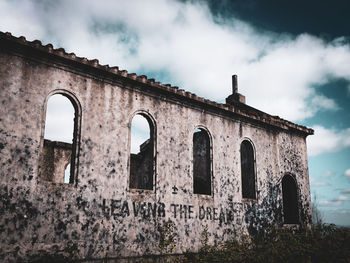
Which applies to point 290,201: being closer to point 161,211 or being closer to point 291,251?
point 291,251

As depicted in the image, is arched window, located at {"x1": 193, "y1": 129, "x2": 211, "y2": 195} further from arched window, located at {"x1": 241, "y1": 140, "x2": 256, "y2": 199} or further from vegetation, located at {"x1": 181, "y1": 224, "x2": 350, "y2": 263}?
vegetation, located at {"x1": 181, "y1": 224, "x2": 350, "y2": 263}

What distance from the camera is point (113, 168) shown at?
23.7 feet

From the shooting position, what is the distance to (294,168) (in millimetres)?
12547

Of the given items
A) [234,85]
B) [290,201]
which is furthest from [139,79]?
[290,201]

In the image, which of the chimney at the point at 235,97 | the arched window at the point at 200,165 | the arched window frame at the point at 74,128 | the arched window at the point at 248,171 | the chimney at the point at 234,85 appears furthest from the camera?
the chimney at the point at 234,85

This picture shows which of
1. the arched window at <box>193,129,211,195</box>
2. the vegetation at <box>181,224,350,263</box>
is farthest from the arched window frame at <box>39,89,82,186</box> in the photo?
the arched window at <box>193,129,211,195</box>

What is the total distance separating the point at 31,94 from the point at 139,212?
3703mm

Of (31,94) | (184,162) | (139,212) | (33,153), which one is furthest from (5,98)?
(184,162)

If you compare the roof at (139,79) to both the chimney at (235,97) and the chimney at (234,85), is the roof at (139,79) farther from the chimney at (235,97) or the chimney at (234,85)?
the chimney at (234,85)

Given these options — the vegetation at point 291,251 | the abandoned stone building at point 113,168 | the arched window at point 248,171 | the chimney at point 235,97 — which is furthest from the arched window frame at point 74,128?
the chimney at point 235,97

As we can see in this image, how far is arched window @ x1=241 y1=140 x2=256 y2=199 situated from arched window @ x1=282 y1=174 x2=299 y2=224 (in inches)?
92.1

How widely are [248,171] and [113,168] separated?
583 cm

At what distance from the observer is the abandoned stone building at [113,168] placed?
5977mm

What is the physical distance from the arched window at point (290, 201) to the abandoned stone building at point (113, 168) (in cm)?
143
